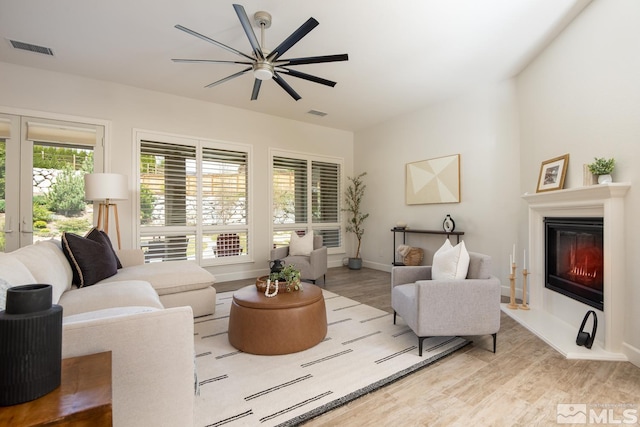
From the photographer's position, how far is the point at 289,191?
5.88 metres

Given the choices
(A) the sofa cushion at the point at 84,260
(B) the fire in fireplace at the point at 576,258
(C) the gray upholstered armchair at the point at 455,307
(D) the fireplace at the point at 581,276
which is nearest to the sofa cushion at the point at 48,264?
(A) the sofa cushion at the point at 84,260

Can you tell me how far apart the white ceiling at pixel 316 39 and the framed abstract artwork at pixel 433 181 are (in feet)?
3.59

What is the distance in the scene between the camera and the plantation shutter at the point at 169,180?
14.8 feet

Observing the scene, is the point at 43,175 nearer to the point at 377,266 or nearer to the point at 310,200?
the point at 310,200

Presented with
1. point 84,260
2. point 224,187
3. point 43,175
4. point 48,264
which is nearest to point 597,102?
point 48,264

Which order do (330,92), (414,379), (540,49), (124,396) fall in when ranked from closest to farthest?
(124,396), (414,379), (540,49), (330,92)

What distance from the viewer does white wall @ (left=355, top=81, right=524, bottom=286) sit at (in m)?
4.07

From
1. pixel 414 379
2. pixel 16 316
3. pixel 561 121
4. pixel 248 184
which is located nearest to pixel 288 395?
pixel 414 379

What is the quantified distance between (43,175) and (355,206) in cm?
504

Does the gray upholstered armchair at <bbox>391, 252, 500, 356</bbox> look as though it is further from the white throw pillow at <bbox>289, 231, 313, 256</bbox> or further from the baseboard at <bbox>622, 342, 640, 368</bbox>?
the white throw pillow at <bbox>289, 231, 313, 256</bbox>

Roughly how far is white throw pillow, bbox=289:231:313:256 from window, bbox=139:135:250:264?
96 centimetres

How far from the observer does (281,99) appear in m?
4.81

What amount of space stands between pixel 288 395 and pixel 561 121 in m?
3.62

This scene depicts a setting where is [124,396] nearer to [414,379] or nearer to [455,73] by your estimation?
[414,379]
